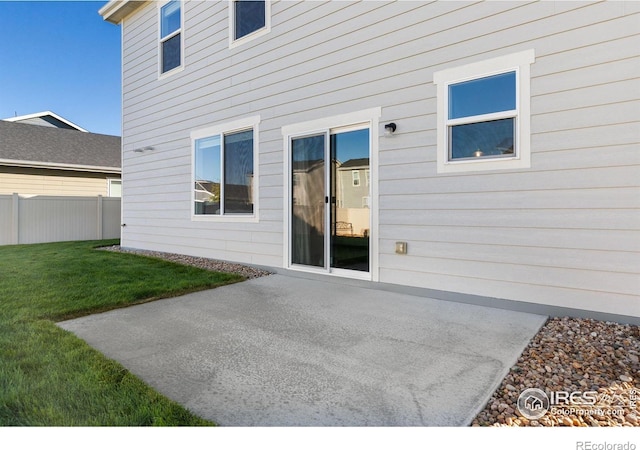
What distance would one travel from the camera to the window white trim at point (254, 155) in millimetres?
5812

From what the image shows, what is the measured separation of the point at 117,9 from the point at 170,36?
198 centimetres

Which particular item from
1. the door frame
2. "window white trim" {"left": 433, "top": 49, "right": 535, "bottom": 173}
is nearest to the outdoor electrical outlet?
the door frame

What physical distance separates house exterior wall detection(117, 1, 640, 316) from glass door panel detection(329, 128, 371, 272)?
0.22 metres

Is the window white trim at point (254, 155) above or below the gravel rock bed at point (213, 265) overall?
above

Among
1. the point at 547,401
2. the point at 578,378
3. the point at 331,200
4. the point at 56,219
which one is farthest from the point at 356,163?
the point at 56,219

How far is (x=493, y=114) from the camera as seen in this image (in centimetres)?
365

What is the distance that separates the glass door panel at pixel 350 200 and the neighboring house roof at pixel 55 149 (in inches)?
464

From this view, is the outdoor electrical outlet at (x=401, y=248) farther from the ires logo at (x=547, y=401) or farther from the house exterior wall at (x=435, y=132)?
the ires logo at (x=547, y=401)

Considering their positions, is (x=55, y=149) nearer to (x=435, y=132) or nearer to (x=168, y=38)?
(x=168, y=38)

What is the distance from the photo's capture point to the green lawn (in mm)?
1773

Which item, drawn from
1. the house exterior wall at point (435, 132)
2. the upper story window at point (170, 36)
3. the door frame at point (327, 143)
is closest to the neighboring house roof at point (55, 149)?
the upper story window at point (170, 36)
